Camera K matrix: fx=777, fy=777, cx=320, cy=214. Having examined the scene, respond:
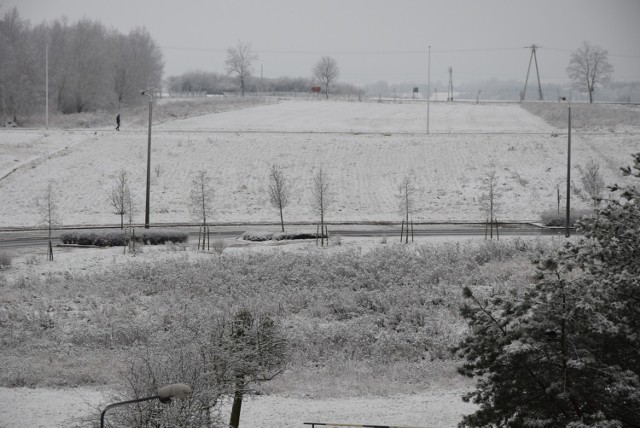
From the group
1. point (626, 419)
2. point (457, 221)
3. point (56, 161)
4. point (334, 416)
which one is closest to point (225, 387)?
point (334, 416)

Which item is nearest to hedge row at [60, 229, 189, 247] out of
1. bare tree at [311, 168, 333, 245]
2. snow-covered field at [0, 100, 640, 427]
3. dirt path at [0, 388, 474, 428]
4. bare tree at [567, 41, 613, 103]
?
snow-covered field at [0, 100, 640, 427]

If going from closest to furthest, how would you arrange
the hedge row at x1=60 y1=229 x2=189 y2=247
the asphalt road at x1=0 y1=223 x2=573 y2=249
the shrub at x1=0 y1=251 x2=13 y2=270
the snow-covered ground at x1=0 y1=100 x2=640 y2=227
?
the shrub at x1=0 y1=251 x2=13 y2=270
the hedge row at x1=60 y1=229 x2=189 y2=247
the asphalt road at x1=0 y1=223 x2=573 y2=249
the snow-covered ground at x1=0 y1=100 x2=640 y2=227

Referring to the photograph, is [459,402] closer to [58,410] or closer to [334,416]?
[334,416]

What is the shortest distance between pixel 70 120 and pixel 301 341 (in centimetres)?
6459

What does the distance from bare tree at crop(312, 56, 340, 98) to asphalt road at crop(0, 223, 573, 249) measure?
376 ft

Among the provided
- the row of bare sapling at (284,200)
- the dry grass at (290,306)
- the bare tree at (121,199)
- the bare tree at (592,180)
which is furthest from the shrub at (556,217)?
the bare tree at (121,199)

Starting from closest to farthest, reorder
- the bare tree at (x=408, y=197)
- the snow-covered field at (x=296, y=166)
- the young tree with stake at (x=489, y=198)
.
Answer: the young tree with stake at (x=489, y=198) < the bare tree at (x=408, y=197) < the snow-covered field at (x=296, y=166)

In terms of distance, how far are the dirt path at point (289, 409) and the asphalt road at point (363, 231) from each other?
2031 cm

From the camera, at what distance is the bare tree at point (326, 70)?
16162 centimetres

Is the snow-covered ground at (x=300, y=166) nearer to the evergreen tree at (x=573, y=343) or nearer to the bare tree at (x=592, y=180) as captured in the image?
the bare tree at (x=592, y=180)

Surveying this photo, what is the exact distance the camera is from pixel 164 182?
59156 mm

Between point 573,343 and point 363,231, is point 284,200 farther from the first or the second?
point 573,343

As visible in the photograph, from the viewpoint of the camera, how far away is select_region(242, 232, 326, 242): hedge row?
42500 mm

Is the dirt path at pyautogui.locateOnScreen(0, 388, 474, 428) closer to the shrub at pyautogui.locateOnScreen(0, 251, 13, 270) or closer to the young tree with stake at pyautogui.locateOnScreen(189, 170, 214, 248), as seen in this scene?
the shrub at pyautogui.locateOnScreen(0, 251, 13, 270)
